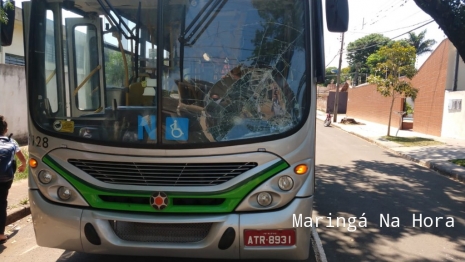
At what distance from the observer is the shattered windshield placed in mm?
3555

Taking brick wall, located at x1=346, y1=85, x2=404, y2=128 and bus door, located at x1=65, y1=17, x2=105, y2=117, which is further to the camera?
brick wall, located at x1=346, y1=85, x2=404, y2=128

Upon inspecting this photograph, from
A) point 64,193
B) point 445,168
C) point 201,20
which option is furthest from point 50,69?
point 445,168

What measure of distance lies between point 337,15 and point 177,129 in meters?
1.73

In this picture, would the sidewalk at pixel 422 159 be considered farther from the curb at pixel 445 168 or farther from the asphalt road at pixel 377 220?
the asphalt road at pixel 377 220

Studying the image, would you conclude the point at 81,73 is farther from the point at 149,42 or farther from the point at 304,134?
the point at 304,134

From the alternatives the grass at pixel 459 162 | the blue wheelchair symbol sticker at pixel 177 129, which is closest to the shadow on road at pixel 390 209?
the grass at pixel 459 162

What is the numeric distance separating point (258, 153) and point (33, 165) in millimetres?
1946

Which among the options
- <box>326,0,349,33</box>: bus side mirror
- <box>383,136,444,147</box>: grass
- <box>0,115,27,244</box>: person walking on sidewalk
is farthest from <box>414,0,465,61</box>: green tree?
<box>0,115,27,244</box>: person walking on sidewalk

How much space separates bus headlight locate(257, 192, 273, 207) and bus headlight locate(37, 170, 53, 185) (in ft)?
5.74

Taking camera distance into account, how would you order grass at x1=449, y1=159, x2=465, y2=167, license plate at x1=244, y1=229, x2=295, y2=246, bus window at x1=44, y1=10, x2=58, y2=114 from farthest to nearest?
grass at x1=449, y1=159, x2=465, y2=167 → bus window at x1=44, y1=10, x2=58, y2=114 → license plate at x1=244, y1=229, x2=295, y2=246

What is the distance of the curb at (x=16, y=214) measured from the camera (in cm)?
570

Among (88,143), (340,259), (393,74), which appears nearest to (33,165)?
(88,143)

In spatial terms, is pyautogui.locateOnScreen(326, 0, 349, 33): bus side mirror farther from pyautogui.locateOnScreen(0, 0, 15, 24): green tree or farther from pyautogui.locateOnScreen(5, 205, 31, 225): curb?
pyautogui.locateOnScreen(5, 205, 31, 225): curb

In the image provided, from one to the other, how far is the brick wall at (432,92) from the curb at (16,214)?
18.7 metres
